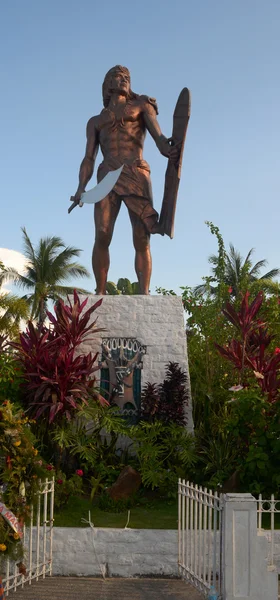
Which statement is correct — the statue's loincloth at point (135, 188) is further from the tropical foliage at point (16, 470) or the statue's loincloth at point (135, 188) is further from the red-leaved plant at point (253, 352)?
the tropical foliage at point (16, 470)

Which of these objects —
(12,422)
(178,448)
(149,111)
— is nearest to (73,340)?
(178,448)

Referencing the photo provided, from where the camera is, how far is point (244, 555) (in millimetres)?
4965

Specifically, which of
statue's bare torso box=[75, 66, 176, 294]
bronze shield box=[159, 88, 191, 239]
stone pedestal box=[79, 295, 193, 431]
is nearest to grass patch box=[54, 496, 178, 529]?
stone pedestal box=[79, 295, 193, 431]

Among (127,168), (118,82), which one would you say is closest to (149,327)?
(127,168)

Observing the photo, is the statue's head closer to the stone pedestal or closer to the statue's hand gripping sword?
the statue's hand gripping sword

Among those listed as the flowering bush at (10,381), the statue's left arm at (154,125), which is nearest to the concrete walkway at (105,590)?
the flowering bush at (10,381)

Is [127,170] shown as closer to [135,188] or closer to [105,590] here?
[135,188]

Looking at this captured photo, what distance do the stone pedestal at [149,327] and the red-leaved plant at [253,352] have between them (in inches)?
34.9

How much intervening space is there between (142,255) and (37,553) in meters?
4.74

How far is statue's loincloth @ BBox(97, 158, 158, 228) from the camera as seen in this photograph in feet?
30.3

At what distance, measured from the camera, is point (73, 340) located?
25.7 feet

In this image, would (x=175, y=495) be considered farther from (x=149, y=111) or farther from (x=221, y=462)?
(x=149, y=111)

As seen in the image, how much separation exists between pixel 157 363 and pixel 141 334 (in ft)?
1.56

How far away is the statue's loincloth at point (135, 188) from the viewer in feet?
30.3
